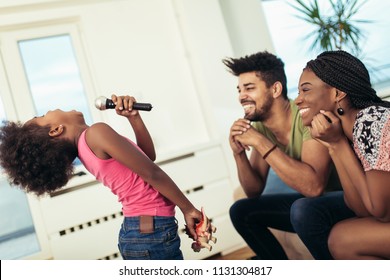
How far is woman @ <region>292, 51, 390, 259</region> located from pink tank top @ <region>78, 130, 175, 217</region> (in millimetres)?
387

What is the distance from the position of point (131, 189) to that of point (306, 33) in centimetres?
82

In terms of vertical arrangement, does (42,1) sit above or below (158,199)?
Answer: above

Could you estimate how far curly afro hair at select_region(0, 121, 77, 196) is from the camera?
0.88m

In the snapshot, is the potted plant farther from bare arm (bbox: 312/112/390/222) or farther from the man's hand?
bare arm (bbox: 312/112/390/222)

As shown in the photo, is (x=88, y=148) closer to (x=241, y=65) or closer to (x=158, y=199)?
(x=158, y=199)

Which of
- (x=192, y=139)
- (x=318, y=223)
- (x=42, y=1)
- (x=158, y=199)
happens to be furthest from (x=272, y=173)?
(x=42, y=1)

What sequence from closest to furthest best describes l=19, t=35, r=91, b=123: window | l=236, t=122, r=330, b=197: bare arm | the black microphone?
the black microphone < l=236, t=122, r=330, b=197: bare arm < l=19, t=35, r=91, b=123: window

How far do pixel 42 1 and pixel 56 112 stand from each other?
0.64m

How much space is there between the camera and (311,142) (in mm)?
1091

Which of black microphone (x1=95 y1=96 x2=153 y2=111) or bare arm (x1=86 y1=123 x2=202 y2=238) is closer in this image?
bare arm (x1=86 y1=123 x2=202 y2=238)

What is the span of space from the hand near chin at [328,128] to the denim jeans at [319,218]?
0.21 metres

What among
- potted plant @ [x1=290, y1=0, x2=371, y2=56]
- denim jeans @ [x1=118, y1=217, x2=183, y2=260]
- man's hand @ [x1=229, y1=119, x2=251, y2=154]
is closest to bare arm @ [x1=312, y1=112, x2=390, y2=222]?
man's hand @ [x1=229, y1=119, x2=251, y2=154]

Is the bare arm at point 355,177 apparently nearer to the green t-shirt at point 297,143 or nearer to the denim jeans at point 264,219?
the green t-shirt at point 297,143

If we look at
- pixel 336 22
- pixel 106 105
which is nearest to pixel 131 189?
pixel 106 105
